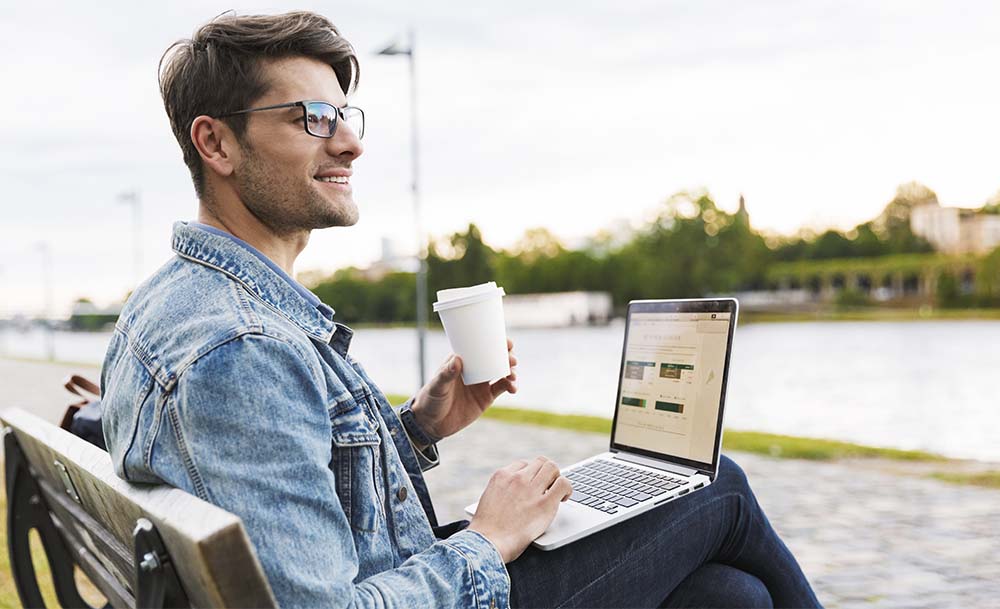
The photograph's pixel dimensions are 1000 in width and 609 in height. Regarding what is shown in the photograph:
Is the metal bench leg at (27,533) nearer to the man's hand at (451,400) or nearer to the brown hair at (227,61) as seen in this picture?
the man's hand at (451,400)

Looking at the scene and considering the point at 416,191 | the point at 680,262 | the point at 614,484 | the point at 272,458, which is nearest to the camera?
the point at 272,458

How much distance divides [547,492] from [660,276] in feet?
282

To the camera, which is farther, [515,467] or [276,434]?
[515,467]

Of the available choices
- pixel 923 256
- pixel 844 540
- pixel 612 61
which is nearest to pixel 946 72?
pixel 923 256

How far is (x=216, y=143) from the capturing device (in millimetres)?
1673

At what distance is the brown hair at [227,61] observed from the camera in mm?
1641

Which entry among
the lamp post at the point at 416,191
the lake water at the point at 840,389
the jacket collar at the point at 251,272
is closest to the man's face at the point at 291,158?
the jacket collar at the point at 251,272

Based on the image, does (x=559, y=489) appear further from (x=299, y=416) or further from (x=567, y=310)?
(x=567, y=310)

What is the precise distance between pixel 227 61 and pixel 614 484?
121 centimetres

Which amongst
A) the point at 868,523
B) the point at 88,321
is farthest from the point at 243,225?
the point at 88,321

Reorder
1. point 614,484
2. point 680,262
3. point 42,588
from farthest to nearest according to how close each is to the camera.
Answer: point 680,262
point 42,588
point 614,484

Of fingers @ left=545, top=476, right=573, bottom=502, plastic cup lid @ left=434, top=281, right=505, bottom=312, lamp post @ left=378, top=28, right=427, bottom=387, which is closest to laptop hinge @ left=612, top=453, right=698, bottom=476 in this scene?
fingers @ left=545, top=476, right=573, bottom=502

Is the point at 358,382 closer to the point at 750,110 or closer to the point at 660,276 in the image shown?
the point at 660,276

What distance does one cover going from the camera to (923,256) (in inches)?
3875
